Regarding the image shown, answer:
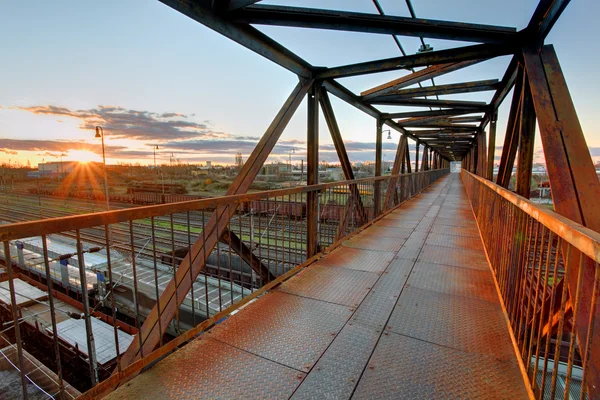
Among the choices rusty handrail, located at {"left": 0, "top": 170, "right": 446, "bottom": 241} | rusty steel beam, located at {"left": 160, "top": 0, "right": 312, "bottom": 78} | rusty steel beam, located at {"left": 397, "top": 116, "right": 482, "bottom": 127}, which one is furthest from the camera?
rusty steel beam, located at {"left": 397, "top": 116, "right": 482, "bottom": 127}

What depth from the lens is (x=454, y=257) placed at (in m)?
4.43

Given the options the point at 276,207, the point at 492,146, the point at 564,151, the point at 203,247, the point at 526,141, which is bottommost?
the point at 203,247

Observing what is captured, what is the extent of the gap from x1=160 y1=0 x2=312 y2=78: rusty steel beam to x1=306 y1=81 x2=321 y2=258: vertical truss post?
0.41 metres

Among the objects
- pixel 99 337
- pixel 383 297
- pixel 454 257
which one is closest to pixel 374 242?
pixel 454 257

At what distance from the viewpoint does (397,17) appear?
10.7ft

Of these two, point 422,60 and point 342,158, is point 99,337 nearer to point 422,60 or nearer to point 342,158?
point 342,158

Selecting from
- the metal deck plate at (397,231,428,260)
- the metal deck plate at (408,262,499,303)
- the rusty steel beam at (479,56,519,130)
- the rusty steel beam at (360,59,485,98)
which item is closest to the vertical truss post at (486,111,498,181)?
the rusty steel beam at (479,56,519,130)

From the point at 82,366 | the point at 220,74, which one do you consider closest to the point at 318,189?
the point at 220,74

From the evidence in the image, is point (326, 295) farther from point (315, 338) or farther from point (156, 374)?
point (156, 374)

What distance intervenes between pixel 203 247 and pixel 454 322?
8.32 ft

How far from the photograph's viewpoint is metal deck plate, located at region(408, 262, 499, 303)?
10.4 feet

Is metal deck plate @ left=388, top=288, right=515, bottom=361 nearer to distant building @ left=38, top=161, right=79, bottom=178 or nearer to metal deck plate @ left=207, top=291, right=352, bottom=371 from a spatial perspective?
metal deck plate @ left=207, top=291, right=352, bottom=371

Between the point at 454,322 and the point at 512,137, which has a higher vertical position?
the point at 512,137

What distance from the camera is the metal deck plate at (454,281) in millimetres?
3169
